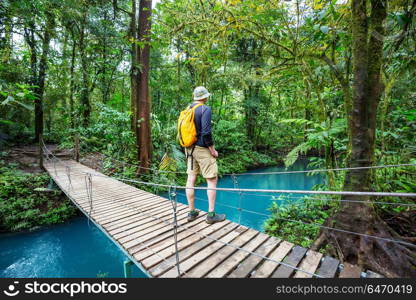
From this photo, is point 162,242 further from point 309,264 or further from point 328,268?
point 328,268

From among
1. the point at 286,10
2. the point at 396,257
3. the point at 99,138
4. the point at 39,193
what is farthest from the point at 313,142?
the point at 99,138

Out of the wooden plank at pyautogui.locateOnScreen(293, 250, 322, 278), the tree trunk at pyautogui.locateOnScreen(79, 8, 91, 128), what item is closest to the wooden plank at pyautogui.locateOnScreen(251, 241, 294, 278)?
the wooden plank at pyautogui.locateOnScreen(293, 250, 322, 278)

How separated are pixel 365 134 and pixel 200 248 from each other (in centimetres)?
221

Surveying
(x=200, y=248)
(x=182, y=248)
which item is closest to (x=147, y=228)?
(x=182, y=248)

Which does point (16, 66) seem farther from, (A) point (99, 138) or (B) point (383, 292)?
(B) point (383, 292)

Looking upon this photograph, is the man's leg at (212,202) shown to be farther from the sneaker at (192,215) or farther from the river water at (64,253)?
the river water at (64,253)

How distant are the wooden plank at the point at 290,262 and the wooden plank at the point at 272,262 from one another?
37 mm

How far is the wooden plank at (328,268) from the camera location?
164 centimetres

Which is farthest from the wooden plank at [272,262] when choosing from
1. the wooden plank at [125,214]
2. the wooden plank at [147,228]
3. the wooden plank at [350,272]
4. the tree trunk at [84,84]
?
the tree trunk at [84,84]

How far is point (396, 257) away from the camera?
2.02 m

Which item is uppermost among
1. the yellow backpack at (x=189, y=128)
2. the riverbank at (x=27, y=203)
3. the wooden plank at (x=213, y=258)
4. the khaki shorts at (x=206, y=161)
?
the yellow backpack at (x=189, y=128)

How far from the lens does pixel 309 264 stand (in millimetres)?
1770

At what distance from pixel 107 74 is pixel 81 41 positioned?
63.6 inches

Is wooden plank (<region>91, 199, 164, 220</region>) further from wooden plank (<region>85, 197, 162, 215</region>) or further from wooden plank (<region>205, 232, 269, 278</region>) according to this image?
wooden plank (<region>205, 232, 269, 278</region>)
